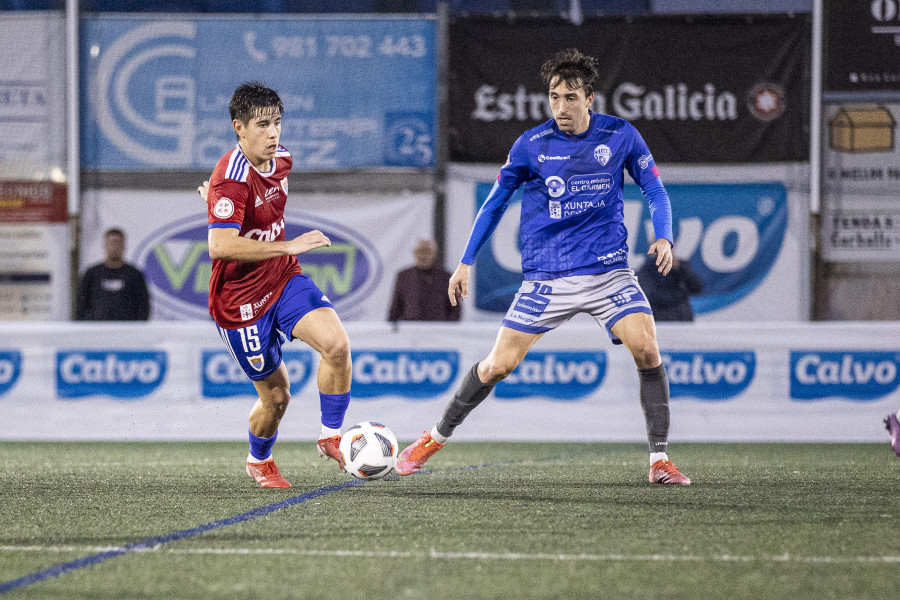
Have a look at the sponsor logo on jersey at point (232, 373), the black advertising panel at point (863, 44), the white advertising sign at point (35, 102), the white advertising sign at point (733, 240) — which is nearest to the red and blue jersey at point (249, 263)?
the sponsor logo on jersey at point (232, 373)

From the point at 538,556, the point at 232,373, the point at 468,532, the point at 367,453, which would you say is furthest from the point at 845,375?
the point at 538,556

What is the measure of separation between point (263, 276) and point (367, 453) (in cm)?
99

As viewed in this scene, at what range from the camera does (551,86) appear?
543cm

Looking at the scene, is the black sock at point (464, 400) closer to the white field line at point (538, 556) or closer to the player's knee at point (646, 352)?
the player's knee at point (646, 352)

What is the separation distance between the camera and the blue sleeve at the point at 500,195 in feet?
18.3

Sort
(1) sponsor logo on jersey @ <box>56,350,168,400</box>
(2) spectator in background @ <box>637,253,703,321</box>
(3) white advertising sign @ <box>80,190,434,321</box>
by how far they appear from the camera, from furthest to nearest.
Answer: (3) white advertising sign @ <box>80,190,434,321</box> < (2) spectator in background @ <box>637,253,703,321</box> < (1) sponsor logo on jersey @ <box>56,350,168,400</box>

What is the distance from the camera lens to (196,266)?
42.9ft

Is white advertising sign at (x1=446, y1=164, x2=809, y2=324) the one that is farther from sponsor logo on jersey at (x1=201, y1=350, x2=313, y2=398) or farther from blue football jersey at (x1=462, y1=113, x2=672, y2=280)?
blue football jersey at (x1=462, y1=113, x2=672, y2=280)

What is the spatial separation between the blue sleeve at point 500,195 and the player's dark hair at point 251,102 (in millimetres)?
1164

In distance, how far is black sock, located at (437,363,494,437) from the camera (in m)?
5.71

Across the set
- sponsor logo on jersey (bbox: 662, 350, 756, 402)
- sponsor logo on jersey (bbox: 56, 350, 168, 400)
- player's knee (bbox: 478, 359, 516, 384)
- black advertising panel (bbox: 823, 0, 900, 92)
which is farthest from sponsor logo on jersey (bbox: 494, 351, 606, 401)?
black advertising panel (bbox: 823, 0, 900, 92)

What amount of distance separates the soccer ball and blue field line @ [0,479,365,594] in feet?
0.63

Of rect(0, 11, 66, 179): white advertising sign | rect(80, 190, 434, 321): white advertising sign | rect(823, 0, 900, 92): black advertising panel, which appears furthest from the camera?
rect(0, 11, 66, 179): white advertising sign

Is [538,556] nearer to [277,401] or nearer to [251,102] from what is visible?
[277,401]
